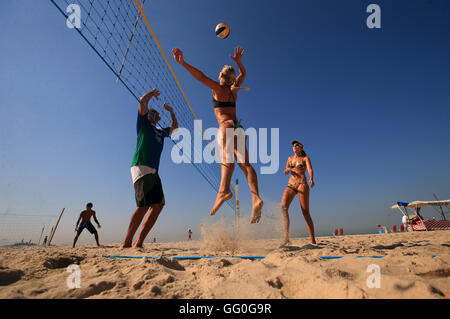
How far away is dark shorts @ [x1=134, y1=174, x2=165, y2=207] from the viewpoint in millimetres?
3170

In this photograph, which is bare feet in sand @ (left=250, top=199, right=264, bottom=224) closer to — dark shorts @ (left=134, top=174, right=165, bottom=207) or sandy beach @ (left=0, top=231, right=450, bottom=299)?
sandy beach @ (left=0, top=231, right=450, bottom=299)

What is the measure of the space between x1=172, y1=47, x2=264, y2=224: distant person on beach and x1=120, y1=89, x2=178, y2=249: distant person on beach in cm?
133

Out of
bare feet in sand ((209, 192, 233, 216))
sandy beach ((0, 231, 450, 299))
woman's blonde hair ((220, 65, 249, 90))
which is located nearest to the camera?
sandy beach ((0, 231, 450, 299))

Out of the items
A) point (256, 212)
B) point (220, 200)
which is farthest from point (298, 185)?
point (220, 200)

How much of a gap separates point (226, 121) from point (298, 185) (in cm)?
237

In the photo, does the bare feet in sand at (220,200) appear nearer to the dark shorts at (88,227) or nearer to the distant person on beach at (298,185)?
the distant person on beach at (298,185)

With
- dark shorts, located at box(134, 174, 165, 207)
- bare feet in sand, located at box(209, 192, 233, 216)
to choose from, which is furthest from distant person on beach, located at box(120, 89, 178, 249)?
bare feet in sand, located at box(209, 192, 233, 216)

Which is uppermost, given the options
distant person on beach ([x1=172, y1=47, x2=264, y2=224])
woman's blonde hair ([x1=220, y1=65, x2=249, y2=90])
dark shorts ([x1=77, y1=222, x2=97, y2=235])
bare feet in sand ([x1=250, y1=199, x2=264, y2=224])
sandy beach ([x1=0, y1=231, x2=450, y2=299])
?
woman's blonde hair ([x1=220, y1=65, x2=249, y2=90])

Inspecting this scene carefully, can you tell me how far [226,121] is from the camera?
8.66 feet

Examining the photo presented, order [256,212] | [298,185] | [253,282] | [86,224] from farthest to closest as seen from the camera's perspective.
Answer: [86,224]
[298,185]
[256,212]
[253,282]

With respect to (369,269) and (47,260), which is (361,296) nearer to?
(369,269)

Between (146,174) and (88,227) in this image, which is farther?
(88,227)

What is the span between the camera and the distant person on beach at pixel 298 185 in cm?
392

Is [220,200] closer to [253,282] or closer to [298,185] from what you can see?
[253,282]
